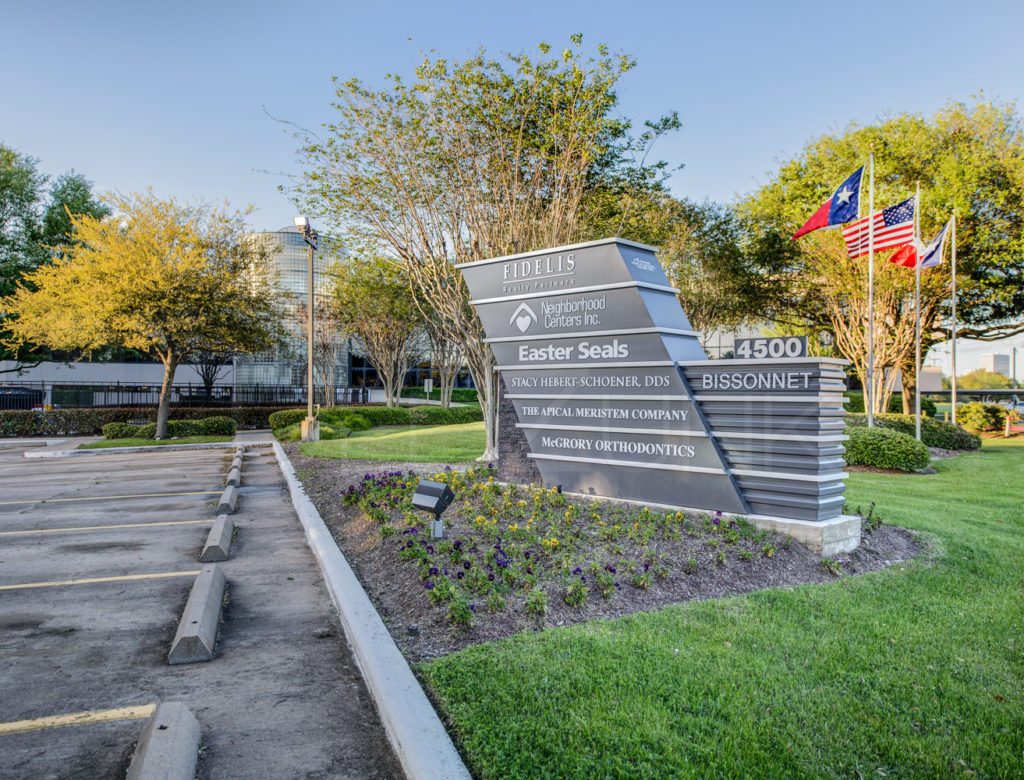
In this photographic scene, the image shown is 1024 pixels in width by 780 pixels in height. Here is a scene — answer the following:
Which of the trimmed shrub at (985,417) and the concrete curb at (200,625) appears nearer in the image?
the concrete curb at (200,625)

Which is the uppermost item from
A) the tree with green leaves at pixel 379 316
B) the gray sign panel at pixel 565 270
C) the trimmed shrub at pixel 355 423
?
the tree with green leaves at pixel 379 316

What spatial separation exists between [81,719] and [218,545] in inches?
139

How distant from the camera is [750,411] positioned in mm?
6992

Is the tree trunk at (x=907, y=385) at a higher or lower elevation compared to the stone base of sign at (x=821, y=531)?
higher

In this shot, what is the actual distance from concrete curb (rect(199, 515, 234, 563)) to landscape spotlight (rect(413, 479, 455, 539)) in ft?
7.39

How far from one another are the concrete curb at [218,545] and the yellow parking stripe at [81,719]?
3352mm

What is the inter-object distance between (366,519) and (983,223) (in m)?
25.7

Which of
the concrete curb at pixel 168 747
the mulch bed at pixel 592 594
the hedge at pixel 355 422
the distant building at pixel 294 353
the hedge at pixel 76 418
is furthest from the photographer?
the distant building at pixel 294 353

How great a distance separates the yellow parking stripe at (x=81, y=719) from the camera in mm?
3389

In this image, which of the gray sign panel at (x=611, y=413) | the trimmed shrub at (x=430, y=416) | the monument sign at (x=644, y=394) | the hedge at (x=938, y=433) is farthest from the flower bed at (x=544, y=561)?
the trimmed shrub at (x=430, y=416)

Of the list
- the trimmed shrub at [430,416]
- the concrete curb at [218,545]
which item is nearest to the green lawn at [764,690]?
the concrete curb at [218,545]

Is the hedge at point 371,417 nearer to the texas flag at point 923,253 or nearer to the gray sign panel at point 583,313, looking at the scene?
the gray sign panel at point 583,313

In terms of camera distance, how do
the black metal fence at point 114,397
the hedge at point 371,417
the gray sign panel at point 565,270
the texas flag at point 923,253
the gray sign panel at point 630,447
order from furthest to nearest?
1. the black metal fence at point 114,397
2. the hedge at point 371,417
3. the texas flag at point 923,253
4. the gray sign panel at point 565,270
5. the gray sign panel at point 630,447

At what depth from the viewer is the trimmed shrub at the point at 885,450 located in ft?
49.1
